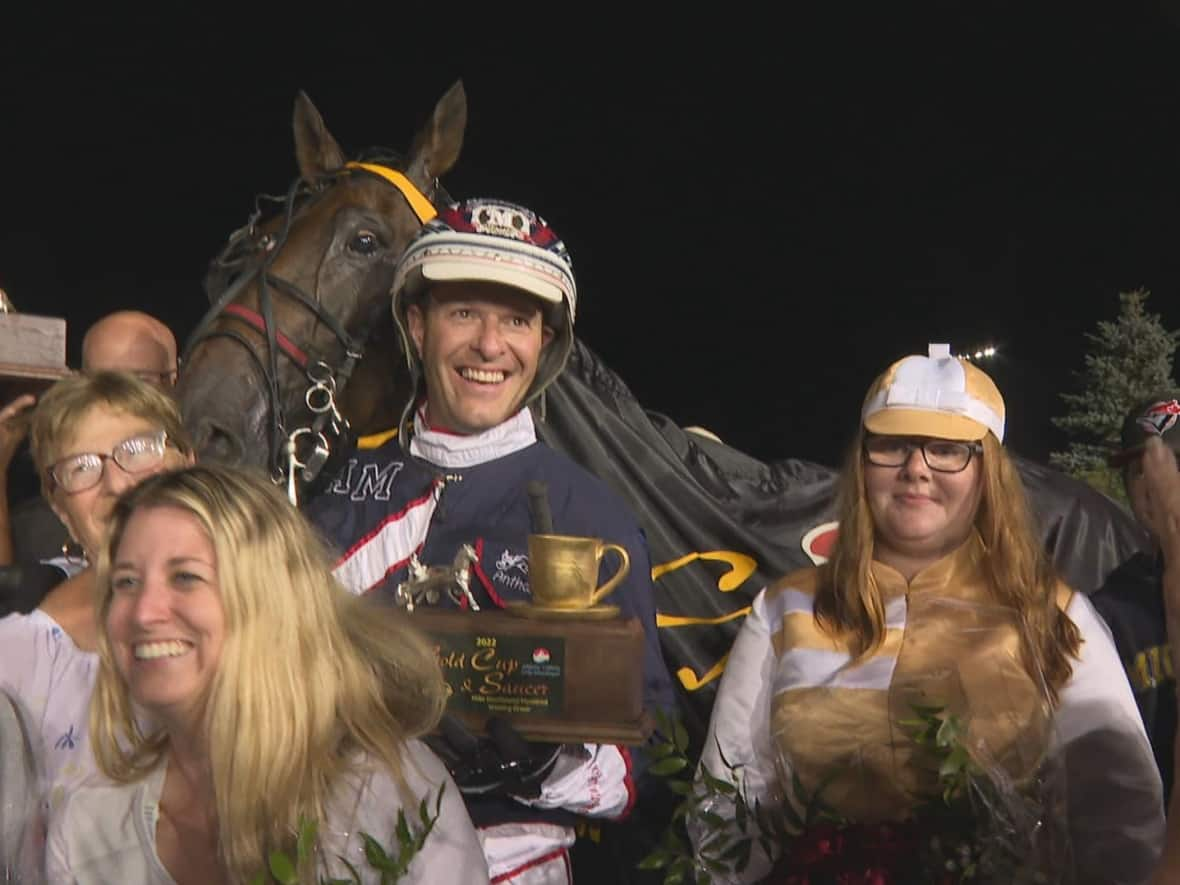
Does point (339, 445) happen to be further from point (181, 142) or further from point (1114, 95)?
point (1114, 95)

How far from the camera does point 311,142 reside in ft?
11.7

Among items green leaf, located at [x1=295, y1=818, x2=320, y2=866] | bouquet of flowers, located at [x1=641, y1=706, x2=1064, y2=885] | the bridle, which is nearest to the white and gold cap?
bouquet of flowers, located at [x1=641, y1=706, x2=1064, y2=885]

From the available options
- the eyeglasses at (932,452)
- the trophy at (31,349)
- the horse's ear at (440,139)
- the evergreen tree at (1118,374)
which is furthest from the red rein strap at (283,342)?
the evergreen tree at (1118,374)

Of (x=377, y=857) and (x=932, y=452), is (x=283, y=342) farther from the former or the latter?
(x=377, y=857)

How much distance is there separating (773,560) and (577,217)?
3.60 meters

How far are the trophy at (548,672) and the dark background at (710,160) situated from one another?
14.7 ft

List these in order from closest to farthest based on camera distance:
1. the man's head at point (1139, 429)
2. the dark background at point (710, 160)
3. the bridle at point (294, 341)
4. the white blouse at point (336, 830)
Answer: the white blouse at point (336, 830)
the man's head at point (1139, 429)
the bridle at point (294, 341)
the dark background at point (710, 160)

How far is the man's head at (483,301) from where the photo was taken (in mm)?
2309

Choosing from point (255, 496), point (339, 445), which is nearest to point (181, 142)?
point (339, 445)

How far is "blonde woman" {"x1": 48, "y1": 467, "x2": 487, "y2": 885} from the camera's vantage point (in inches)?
56.5

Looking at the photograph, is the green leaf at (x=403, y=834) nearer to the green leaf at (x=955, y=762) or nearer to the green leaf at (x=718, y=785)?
the green leaf at (x=718, y=785)

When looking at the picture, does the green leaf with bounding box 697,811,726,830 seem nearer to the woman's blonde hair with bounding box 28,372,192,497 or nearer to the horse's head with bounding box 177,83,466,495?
the woman's blonde hair with bounding box 28,372,192,497

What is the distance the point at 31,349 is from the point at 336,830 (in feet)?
4.09

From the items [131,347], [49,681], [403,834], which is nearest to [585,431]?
[131,347]
